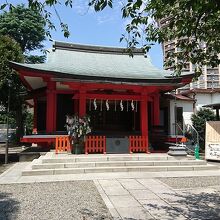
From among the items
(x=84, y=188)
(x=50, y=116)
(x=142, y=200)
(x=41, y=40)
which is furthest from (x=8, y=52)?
(x=41, y=40)

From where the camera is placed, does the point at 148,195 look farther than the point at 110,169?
No

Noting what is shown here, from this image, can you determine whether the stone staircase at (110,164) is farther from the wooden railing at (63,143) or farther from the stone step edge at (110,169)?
the wooden railing at (63,143)

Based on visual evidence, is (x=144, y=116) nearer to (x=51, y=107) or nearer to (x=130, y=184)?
(x=51, y=107)

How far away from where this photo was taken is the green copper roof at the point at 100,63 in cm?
1540

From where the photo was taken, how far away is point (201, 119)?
2330 centimetres

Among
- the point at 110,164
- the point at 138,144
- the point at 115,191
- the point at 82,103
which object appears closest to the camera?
the point at 115,191

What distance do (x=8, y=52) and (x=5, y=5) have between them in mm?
13152

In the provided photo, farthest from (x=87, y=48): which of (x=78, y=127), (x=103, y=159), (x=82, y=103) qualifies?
(x=103, y=159)

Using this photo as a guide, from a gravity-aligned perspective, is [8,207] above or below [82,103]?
below

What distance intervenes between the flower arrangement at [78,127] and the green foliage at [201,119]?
39.1 feet

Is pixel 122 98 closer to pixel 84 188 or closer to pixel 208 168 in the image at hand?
pixel 208 168

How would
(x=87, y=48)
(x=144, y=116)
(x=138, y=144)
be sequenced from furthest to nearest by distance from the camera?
(x=87, y=48) → (x=144, y=116) → (x=138, y=144)

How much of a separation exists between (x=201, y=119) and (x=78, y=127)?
13105 millimetres

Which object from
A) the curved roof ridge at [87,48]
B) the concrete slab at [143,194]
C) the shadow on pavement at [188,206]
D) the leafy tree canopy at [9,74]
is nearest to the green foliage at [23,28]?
the curved roof ridge at [87,48]
